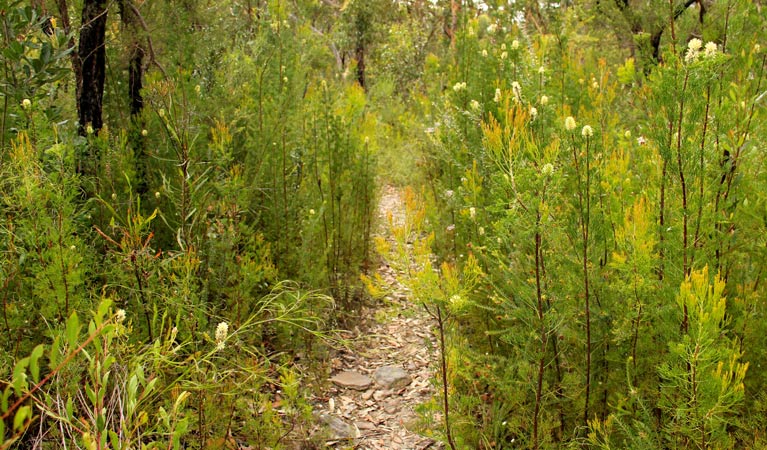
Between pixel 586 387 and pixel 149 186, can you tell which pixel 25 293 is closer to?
→ pixel 149 186

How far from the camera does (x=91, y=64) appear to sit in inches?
119

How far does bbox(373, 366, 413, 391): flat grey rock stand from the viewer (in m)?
3.15

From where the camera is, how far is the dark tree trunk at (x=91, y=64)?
2.97m

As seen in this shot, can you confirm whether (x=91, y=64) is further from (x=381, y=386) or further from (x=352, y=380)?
(x=381, y=386)

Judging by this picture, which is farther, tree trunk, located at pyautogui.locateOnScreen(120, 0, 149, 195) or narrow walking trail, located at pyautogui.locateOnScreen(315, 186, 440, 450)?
tree trunk, located at pyautogui.locateOnScreen(120, 0, 149, 195)

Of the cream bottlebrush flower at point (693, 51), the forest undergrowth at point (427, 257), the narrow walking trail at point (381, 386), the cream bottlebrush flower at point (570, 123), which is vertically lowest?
the narrow walking trail at point (381, 386)

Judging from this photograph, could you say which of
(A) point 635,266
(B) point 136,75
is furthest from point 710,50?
(B) point 136,75

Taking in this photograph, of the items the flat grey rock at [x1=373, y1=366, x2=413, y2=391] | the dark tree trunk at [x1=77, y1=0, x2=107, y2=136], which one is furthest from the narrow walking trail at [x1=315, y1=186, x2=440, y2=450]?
the dark tree trunk at [x1=77, y1=0, x2=107, y2=136]

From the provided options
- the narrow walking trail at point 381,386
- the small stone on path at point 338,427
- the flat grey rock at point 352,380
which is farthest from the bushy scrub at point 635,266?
the flat grey rock at point 352,380

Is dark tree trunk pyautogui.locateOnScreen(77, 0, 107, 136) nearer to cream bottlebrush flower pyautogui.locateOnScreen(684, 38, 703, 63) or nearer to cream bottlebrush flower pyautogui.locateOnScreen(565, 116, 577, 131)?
cream bottlebrush flower pyautogui.locateOnScreen(565, 116, 577, 131)

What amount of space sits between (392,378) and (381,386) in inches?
2.9

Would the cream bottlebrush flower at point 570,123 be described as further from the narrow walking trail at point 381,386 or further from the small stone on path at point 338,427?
the small stone on path at point 338,427

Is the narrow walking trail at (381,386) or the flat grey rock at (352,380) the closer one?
the narrow walking trail at (381,386)

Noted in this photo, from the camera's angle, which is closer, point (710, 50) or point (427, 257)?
point (710, 50)
